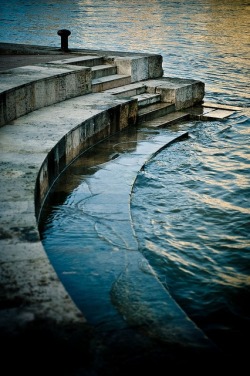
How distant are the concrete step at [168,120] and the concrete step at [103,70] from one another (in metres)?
1.40

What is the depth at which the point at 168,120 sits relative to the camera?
8391mm

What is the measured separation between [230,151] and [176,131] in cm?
116

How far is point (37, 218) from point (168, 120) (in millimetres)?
4595

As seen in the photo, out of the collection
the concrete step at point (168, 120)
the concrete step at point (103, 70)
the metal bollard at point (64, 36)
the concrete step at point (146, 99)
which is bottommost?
the concrete step at point (168, 120)

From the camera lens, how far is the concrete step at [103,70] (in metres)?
8.95

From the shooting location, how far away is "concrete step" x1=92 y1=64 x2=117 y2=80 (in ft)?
29.4

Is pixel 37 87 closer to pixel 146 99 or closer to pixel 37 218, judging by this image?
pixel 146 99

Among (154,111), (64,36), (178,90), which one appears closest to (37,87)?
(154,111)

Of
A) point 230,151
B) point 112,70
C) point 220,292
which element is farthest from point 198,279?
point 112,70

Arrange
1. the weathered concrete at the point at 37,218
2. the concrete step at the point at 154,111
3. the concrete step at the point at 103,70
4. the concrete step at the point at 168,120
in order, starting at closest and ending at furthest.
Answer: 1. the weathered concrete at the point at 37,218
2. the concrete step at the point at 168,120
3. the concrete step at the point at 154,111
4. the concrete step at the point at 103,70

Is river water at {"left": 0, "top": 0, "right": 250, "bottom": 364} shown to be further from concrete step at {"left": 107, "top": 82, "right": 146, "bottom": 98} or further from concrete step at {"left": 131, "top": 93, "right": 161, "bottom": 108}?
concrete step at {"left": 107, "top": 82, "right": 146, "bottom": 98}

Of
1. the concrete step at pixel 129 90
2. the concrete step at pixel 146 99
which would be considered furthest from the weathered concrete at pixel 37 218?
the concrete step at pixel 146 99

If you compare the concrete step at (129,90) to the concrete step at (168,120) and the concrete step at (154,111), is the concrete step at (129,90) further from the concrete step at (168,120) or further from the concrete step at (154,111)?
the concrete step at (168,120)

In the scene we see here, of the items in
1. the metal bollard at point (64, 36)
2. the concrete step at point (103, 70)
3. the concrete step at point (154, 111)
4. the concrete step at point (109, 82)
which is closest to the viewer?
the concrete step at point (154, 111)
